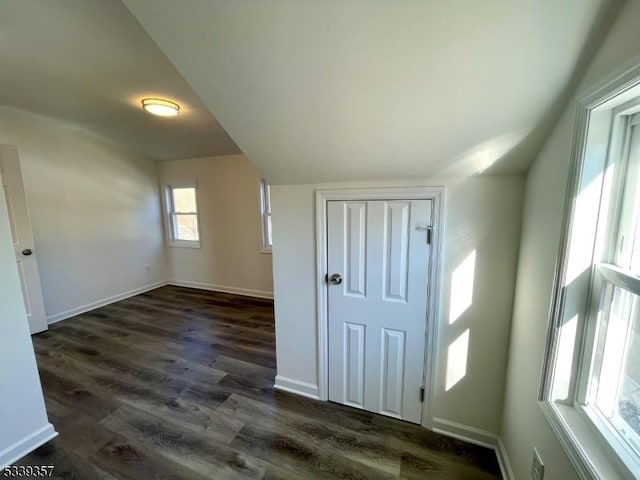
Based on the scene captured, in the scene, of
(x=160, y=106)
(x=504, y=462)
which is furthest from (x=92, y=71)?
(x=504, y=462)

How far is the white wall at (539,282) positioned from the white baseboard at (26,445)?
2.72m

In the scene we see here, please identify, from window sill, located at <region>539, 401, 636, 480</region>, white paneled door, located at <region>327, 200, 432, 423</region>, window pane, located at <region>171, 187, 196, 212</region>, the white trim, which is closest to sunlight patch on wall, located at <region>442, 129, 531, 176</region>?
white paneled door, located at <region>327, 200, 432, 423</region>

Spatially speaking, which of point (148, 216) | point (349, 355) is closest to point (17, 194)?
point (148, 216)

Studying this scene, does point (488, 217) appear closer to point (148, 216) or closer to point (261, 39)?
point (261, 39)

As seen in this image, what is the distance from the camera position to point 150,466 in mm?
1544

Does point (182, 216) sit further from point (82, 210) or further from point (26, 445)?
point (26, 445)

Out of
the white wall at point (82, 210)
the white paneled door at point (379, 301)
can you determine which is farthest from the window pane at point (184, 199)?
the white paneled door at point (379, 301)

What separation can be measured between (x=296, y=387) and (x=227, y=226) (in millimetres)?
2961

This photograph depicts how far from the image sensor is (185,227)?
15.9 ft

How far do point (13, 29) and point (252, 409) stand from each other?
3030 millimetres

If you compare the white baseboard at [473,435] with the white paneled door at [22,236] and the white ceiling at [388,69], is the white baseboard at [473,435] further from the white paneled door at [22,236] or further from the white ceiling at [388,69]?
the white paneled door at [22,236]

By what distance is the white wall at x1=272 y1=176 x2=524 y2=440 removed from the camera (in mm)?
1467

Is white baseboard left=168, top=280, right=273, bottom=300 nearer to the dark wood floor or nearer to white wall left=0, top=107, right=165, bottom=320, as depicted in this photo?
white wall left=0, top=107, right=165, bottom=320

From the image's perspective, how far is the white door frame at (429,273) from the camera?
5.16 feet
